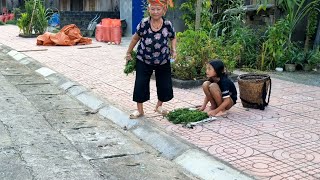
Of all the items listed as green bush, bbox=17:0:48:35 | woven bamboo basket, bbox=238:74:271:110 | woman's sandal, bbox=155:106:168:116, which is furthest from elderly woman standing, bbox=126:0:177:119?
green bush, bbox=17:0:48:35

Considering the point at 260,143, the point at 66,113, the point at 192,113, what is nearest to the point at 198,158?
the point at 260,143

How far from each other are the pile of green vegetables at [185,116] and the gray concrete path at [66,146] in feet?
2.01

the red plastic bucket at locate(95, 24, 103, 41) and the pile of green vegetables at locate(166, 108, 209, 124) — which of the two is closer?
the pile of green vegetables at locate(166, 108, 209, 124)

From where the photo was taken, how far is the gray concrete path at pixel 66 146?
4.18m

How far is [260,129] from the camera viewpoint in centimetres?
532

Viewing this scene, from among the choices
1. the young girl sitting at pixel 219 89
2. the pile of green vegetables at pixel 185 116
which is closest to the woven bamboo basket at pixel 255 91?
the young girl sitting at pixel 219 89

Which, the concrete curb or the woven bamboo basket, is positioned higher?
the woven bamboo basket

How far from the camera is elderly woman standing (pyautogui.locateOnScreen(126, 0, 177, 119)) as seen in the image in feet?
18.1

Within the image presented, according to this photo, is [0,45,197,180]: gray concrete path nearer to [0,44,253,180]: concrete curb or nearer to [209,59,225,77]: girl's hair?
[0,44,253,180]: concrete curb

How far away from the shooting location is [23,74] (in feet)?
32.8

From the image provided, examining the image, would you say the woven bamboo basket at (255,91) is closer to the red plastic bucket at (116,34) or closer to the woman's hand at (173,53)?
the woman's hand at (173,53)

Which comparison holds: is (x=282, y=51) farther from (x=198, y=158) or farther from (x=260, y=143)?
(x=198, y=158)

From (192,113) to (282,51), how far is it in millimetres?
4759

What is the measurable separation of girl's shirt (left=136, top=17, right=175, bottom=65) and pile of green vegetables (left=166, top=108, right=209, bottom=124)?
0.71m
